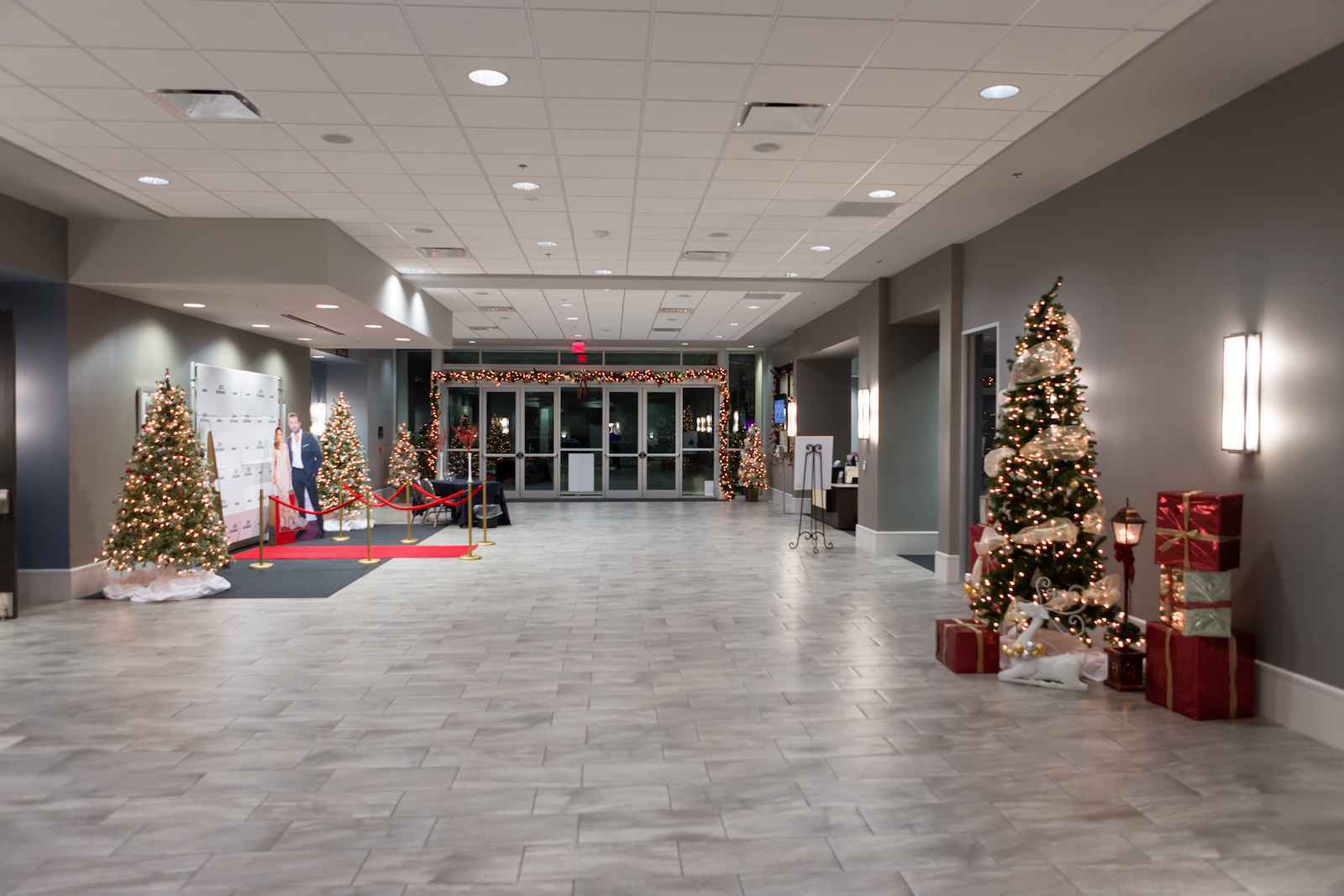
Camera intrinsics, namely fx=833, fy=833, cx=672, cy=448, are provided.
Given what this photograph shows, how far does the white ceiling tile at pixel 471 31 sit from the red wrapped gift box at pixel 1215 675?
4.96 meters

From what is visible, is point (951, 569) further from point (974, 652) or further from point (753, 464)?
point (753, 464)

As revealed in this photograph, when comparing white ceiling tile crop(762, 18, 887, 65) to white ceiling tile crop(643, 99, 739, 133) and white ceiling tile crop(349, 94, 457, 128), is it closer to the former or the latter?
white ceiling tile crop(643, 99, 739, 133)

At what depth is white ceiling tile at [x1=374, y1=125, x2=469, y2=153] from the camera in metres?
5.59

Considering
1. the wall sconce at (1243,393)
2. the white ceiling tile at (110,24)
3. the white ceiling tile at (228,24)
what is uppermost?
the white ceiling tile at (228,24)

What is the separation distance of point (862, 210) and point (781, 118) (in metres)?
2.50

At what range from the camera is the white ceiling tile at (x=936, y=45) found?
4164mm

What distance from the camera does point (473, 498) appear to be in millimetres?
14828

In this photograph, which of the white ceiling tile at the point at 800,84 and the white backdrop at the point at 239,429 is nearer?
the white ceiling tile at the point at 800,84

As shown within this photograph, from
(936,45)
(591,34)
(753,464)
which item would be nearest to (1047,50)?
(936,45)

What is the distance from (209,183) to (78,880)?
5571mm

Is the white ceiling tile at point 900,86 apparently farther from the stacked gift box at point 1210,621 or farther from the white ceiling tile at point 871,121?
the stacked gift box at point 1210,621

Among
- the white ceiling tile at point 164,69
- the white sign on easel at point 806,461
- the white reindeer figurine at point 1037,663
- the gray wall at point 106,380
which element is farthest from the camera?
the white sign on easel at point 806,461

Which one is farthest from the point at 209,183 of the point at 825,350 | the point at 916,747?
the point at 825,350

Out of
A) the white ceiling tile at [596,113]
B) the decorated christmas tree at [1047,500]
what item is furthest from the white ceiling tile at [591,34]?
the decorated christmas tree at [1047,500]
